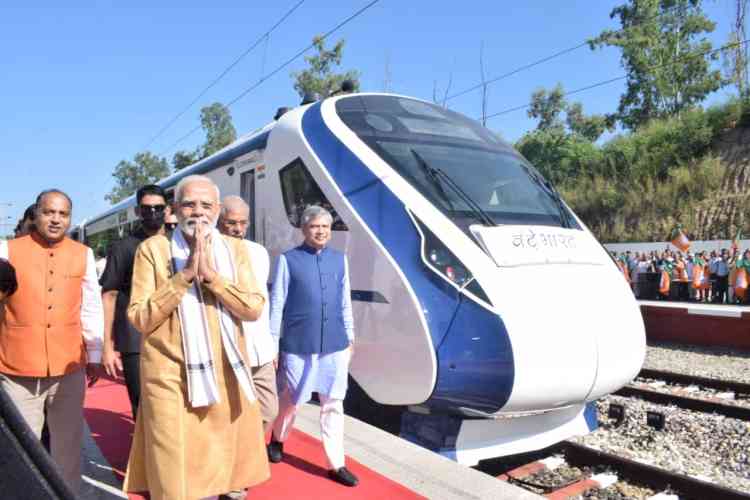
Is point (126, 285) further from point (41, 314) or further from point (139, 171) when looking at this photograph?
point (139, 171)

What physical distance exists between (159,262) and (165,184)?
27.2 feet

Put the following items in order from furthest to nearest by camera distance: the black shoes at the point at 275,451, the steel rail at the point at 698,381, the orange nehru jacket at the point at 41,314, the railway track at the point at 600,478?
the steel rail at the point at 698,381
the railway track at the point at 600,478
the black shoes at the point at 275,451
the orange nehru jacket at the point at 41,314

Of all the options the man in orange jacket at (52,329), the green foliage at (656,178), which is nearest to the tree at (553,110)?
the green foliage at (656,178)

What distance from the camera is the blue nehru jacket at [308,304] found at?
3.53 meters

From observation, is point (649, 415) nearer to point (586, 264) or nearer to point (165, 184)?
point (586, 264)

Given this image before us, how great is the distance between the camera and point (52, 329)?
116 inches

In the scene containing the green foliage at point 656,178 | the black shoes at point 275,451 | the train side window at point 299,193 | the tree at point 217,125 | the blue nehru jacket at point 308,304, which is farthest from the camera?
the tree at point 217,125

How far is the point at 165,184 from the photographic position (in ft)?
33.4

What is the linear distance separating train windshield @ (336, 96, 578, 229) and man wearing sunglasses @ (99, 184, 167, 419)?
71.5 inches

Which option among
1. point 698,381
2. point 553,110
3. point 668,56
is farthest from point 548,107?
point 698,381

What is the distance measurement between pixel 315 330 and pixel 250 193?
121 inches

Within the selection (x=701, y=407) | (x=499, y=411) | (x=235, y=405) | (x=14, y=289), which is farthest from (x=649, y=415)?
(x=14, y=289)

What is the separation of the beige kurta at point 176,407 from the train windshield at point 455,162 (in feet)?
7.50

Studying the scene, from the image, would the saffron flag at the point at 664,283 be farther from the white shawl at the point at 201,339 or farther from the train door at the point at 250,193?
the white shawl at the point at 201,339
